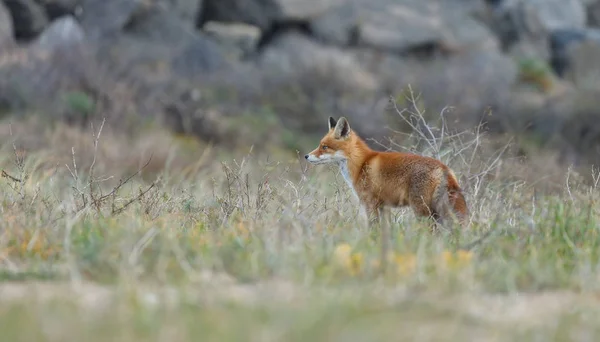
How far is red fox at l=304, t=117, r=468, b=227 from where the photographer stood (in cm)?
871

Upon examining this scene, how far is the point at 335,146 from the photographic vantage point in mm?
10242

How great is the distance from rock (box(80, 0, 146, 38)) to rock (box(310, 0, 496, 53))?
21.6ft

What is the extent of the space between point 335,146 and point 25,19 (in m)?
20.8

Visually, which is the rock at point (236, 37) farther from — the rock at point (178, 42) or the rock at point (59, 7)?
the rock at point (59, 7)

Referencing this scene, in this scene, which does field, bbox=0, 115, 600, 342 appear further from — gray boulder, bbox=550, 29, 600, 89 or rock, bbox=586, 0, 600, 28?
rock, bbox=586, 0, 600, 28

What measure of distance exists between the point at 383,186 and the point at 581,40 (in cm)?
2950

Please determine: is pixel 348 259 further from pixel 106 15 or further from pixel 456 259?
pixel 106 15

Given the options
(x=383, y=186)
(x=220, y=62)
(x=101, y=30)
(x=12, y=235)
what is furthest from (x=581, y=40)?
(x=12, y=235)

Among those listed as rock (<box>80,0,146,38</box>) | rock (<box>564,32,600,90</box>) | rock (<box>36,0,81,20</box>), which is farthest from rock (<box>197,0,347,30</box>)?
rock (<box>564,32,600,90</box>)

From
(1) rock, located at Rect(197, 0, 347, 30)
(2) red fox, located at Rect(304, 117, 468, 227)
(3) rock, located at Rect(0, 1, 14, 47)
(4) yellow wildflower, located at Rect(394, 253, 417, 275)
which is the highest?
(4) yellow wildflower, located at Rect(394, 253, 417, 275)

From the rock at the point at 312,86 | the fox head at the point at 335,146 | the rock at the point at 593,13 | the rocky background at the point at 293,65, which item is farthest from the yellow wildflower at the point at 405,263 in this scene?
the rock at the point at 593,13

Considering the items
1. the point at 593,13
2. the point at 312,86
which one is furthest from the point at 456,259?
the point at 593,13

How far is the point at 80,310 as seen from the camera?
4859 mm

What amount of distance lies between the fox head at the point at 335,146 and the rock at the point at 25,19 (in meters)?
20.4
